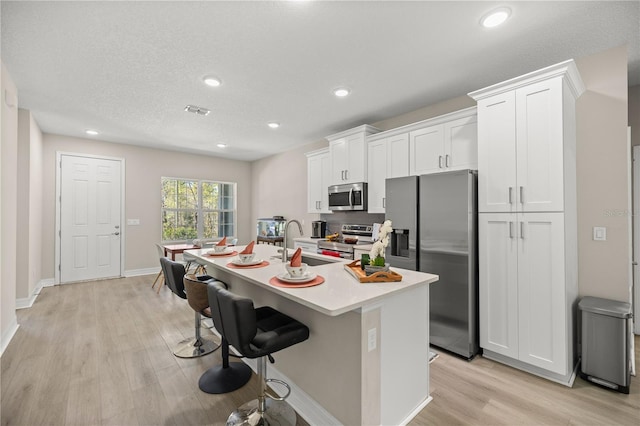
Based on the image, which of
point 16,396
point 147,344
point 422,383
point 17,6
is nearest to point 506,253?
point 422,383

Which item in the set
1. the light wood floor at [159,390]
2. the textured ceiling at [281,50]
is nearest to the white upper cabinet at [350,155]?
the textured ceiling at [281,50]

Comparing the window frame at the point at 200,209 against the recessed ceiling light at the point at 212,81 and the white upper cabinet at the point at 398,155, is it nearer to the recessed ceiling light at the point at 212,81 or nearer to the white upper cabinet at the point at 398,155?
the recessed ceiling light at the point at 212,81

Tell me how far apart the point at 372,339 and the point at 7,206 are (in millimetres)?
3808

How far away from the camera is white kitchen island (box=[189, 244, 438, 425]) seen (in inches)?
59.1

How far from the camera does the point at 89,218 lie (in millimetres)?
5352

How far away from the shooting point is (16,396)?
203 cm

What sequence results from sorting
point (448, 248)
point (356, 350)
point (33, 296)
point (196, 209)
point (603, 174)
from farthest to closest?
point (196, 209) < point (33, 296) < point (448, 248) < point (603, 174) < point (356, 350)

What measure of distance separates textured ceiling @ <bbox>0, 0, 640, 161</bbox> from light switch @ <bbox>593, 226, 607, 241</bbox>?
1.50 meters

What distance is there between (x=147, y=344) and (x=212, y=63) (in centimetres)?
282

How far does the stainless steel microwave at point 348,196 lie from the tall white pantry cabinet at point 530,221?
170 cm

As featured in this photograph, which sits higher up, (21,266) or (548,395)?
(21,266)

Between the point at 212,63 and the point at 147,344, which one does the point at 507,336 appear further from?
the point at 212,63

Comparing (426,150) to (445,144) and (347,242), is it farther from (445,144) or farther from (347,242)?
(347,242)

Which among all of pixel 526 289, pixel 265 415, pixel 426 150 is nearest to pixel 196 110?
pixel 426 150
